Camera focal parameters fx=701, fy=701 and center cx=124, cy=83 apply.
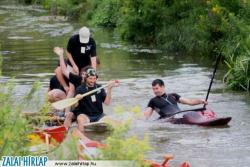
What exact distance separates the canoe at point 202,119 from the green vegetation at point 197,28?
3.41m

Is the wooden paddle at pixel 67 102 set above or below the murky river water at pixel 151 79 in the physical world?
above

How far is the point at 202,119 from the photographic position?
39.7 ft

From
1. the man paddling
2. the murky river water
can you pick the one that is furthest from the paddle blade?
the murky river water

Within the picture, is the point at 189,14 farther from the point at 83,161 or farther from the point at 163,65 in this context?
the point at 83,161

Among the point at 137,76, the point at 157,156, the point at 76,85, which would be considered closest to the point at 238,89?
the point at 137,76

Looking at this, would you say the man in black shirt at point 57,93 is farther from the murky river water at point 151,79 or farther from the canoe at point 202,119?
the canoe at point 202,119

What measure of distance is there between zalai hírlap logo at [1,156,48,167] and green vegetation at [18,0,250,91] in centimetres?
1027

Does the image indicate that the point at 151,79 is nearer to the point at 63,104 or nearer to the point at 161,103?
the point at 161,103

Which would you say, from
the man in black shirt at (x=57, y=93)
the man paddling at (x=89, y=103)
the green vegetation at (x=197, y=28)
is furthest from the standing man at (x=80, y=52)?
the green vegetation at (x=197, y=28)

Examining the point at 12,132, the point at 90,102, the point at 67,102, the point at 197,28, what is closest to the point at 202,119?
the point at 90,102

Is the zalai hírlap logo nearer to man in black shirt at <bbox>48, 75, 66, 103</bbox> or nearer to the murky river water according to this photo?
the murky river water

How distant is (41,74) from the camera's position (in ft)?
61.3

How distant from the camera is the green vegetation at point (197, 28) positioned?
1659 cm

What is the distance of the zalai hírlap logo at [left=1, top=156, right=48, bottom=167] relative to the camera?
5398 mm
